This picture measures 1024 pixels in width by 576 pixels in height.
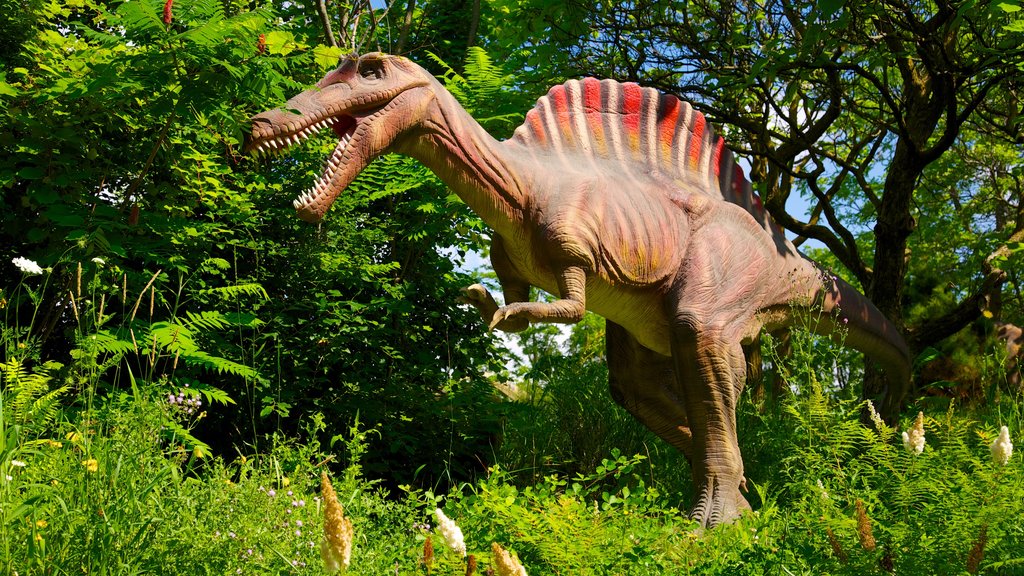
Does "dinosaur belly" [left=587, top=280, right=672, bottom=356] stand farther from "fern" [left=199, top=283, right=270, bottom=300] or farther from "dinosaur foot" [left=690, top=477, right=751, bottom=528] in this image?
"fern" [left=199, top=283, right=270, bottom=300]

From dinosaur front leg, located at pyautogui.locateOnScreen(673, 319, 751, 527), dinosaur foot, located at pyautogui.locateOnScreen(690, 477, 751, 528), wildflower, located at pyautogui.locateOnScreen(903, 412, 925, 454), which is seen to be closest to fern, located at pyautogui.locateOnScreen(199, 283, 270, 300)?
dinosaur front leg, located at pyautogui.locateOnScreen(673, 319, 751, 527)

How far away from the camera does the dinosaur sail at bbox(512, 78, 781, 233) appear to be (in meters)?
4.04

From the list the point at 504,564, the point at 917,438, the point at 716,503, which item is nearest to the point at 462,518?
the point at 716,503

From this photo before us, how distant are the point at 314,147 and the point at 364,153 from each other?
2.83m

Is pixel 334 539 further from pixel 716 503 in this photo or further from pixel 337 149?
pixel 716 503

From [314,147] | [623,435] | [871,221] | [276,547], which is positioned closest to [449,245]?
[314,147]

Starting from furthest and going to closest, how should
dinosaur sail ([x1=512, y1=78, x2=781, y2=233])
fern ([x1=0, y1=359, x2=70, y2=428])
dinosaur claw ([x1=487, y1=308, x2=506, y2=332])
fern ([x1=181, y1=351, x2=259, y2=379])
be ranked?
fern ([x1=181, y1=351, x2=259, y2=379]) → dinosaur sail ([x1=512, y1=78, x2=781, y2=233]) → dinosaur claw ([x1=487, y1=308, x2=506, y2=332]) → fern ([x1=0, y1=359, x2=70, y2=428])

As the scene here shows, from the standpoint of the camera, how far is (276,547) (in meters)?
2.53

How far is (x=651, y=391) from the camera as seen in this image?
176 inches

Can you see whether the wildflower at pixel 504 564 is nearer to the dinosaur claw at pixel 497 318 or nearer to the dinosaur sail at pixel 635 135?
the dinosaur claw at pixel 497 318

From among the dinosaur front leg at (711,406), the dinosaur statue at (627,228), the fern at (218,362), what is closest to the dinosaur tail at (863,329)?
the dinosaur statue at (627,228)

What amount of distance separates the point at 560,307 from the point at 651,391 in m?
1.22

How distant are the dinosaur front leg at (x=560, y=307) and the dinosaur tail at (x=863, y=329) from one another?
1.35 metres

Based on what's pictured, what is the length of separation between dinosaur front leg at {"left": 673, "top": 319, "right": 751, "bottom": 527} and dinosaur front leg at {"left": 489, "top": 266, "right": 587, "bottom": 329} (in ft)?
1.98
